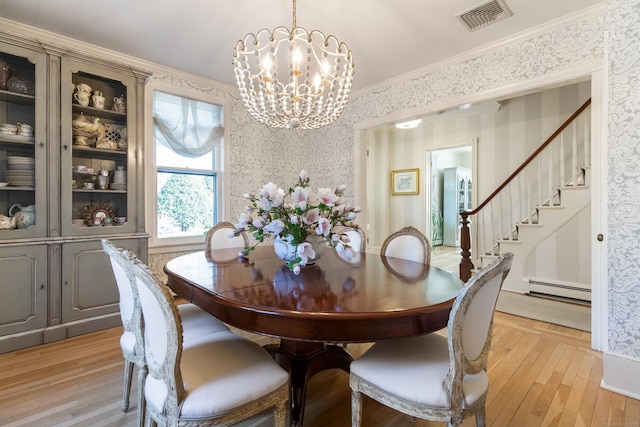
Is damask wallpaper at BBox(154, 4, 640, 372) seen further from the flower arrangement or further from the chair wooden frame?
the chair wooden frame

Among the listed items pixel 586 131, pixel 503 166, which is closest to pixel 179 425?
pixel 586 131

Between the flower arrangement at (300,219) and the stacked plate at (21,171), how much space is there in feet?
6.68

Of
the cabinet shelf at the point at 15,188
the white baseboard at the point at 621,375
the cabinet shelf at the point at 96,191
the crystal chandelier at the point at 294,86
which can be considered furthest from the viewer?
the cabinet shelf at the point at 96,191

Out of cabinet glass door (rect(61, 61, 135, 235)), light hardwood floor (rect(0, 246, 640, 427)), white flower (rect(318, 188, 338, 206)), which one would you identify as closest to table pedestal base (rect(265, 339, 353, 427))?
light hardwood floor (rect(0, 246, 640, 427))

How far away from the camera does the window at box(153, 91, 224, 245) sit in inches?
133

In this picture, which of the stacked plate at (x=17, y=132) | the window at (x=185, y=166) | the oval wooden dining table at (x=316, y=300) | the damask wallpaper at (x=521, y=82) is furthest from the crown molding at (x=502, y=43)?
the stacked plate at (x=17, y=132)

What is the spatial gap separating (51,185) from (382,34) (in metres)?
3.03

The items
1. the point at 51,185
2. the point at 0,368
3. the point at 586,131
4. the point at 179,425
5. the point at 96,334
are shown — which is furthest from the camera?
the point at 586,131

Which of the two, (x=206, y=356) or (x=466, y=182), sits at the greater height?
(x=466, y=182)

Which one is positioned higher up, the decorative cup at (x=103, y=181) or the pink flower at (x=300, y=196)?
the decorative cup at (x=103, y=181)

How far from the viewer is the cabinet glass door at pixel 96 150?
255 cm

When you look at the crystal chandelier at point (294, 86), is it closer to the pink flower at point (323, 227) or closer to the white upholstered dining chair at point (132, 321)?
the pink flower at point (323, 227)

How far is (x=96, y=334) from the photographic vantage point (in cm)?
262

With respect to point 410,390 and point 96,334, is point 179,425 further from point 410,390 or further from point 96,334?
point 96,334
